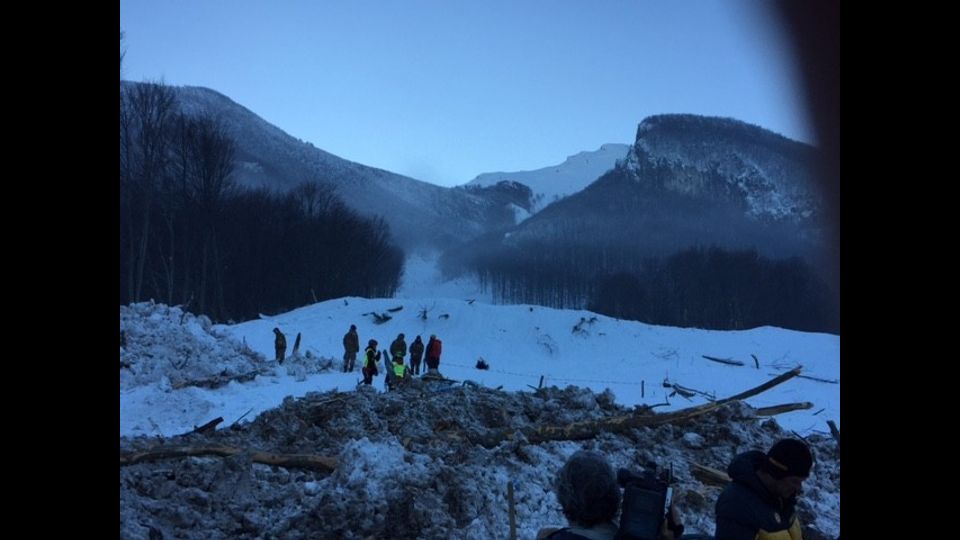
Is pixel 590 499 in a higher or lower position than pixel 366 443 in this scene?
higher

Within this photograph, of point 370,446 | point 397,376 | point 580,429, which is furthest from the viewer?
point 397,376

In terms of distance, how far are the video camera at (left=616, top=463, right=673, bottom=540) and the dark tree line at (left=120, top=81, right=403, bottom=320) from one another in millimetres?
19375

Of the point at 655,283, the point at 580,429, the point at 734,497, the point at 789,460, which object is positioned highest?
the point at 655,283

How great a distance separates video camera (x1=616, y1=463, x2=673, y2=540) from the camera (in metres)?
2.42

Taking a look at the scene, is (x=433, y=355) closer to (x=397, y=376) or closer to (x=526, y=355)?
(x=397, y=376)

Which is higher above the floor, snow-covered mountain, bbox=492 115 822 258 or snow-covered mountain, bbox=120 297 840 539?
snow-covered mountain, bbox=492 115 822 258

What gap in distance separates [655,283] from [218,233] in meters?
16.3

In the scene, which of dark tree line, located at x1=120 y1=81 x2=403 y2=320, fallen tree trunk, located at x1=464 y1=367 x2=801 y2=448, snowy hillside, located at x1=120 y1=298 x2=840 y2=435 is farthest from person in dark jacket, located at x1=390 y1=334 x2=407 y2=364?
dark tree line, located at x1=120 y1=81 x2=403 y2=320

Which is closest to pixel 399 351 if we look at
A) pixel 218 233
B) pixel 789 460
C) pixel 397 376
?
pixel 397 376

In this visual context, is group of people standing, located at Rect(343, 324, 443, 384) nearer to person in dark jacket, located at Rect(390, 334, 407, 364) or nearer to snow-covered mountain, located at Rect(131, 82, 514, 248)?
person in dark jacket, located at Rect(390, 334, 407, 364)

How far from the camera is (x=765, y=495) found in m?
2.77
